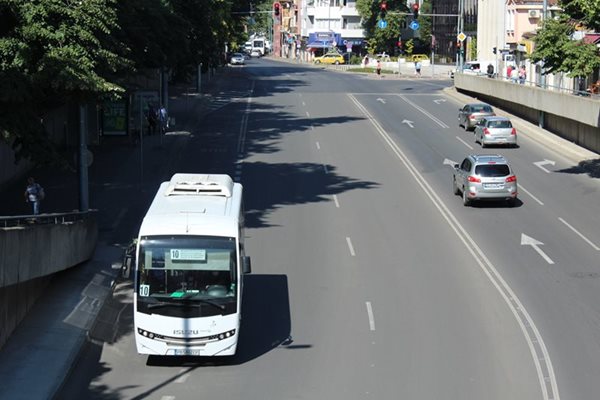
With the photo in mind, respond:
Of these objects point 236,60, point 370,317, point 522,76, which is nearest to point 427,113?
point 522,76

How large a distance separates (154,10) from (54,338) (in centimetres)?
2835

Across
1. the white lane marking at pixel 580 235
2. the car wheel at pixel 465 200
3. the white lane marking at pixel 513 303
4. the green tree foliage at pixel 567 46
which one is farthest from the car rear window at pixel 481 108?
the white lane marking at pixel 580 235

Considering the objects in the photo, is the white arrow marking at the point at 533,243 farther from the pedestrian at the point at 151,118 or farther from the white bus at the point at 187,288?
the pedestrian at the point at 151,118

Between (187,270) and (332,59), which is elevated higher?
(332,59)

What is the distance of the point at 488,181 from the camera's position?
115ft

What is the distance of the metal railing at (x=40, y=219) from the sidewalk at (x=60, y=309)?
58.2 inches

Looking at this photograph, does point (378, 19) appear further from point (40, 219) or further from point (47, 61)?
point (40, 219)

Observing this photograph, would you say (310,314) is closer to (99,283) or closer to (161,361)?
(161,361)

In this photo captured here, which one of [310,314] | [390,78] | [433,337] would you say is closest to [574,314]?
[433,337]

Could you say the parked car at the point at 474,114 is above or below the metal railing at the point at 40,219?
above

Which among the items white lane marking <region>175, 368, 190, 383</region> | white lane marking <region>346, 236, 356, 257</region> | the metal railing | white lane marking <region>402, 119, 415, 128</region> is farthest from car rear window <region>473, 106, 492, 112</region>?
white lane marking <region>175, 368, 190, 383</region>

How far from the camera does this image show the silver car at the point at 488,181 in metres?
35.0

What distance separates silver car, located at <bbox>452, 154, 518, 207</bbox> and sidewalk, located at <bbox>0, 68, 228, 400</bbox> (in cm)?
1211

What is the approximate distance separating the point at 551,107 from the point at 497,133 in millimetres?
4666
